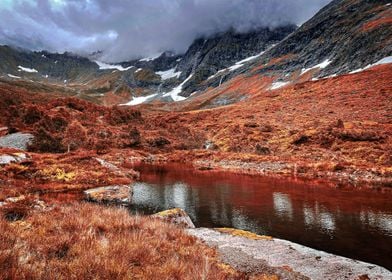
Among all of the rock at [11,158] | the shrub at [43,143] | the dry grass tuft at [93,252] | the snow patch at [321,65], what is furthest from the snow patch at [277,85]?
the dry grass tuft at [93,252]

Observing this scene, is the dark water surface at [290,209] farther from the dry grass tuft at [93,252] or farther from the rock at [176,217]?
the dry grass tuft at [93,252]

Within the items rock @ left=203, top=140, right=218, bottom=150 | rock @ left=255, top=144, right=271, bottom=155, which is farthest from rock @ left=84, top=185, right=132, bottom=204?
rock @ left=203, top=140, right=218, bottom=150

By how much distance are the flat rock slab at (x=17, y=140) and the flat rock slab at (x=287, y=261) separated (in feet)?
141

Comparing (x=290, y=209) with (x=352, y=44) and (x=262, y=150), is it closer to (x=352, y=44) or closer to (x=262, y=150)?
(x=262, y=150)

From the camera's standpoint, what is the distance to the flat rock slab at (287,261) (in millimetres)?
9602

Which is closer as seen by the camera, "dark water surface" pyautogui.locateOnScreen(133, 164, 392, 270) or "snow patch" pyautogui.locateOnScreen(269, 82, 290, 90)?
"dark water surface" pyautogui.locateOnScreen(133, 164, 392, 270)

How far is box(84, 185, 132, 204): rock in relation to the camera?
76.4 feet

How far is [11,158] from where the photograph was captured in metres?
30.7

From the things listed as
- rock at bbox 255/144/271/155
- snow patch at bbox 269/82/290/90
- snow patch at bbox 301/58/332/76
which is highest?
snow patch at bbox 301/58/332/76

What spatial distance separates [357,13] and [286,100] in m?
118

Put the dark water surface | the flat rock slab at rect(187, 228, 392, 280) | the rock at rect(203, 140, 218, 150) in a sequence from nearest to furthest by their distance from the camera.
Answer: the flat rock slab at rect(187, 228, 392, 280)
the dark water surface
the rock at rect(203, 140, 218, 150)

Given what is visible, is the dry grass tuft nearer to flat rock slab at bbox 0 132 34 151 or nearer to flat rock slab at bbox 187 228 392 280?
flat rock slab at bbox 187 228 392 280

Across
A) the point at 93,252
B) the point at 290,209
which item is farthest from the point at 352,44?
the point at 93,252

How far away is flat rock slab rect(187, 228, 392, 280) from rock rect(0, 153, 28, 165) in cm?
2371
